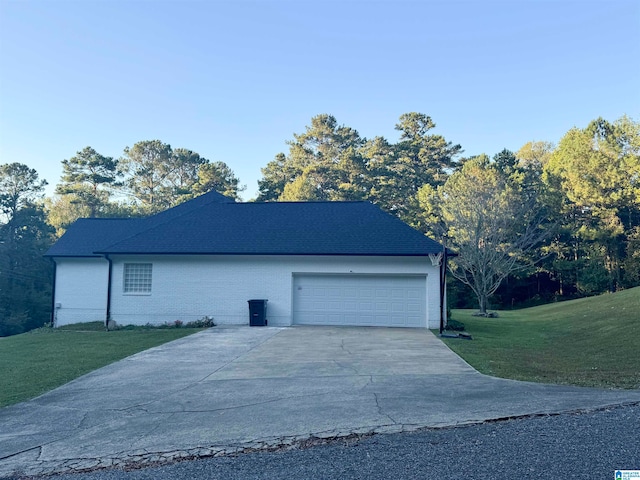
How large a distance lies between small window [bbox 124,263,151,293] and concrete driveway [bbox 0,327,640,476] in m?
8.37

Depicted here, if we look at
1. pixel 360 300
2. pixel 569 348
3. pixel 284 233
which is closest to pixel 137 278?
pixel 284 233

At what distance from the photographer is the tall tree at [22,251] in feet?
111

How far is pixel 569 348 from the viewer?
508 inches

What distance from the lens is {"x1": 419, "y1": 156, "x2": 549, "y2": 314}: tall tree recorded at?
26609 millimetres

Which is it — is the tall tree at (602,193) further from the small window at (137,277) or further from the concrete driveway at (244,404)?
the small window at (137,277)

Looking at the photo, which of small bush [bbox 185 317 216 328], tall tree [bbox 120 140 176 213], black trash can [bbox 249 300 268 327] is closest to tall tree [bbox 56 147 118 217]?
tall tree [bbox 120 140 176 213]

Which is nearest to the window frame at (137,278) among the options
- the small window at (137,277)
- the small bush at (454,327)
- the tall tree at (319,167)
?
the small window at (137,277)

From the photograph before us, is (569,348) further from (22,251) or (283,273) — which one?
(22,251)

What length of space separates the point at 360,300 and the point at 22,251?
105 feet

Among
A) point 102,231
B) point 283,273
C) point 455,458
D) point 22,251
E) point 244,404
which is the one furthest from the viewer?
point 22,251

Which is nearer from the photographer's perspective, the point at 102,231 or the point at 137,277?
the point at 137,277

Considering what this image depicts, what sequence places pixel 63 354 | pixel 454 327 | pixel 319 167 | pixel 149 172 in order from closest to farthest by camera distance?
1. pixel 63 354
2. pixel 454 327
3. pixel 319 167
4. pixel 149 172

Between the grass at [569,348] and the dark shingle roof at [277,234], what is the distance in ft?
14.9

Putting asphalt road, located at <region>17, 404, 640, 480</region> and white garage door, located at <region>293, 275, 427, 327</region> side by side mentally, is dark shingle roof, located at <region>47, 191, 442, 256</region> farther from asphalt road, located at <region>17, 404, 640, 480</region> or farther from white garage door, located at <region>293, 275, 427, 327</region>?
asphalt road, located at <region>17, 404, 640, 480</region>
